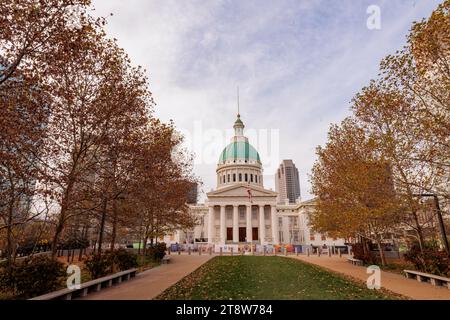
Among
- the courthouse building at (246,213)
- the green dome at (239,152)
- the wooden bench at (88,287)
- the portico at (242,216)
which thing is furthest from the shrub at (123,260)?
the green dome at (239,152)

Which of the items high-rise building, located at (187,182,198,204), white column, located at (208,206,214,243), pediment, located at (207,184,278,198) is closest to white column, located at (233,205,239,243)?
pediment, located at (207,184,278,198)

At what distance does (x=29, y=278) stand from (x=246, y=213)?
200ft

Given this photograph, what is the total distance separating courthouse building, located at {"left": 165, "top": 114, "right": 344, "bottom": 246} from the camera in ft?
220

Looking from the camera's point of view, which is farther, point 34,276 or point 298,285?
point 298,285

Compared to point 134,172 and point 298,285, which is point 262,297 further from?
point 134,172

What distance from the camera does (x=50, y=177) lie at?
11594 mm

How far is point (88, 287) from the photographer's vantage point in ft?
37.4

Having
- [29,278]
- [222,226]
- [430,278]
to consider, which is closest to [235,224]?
[222,226]

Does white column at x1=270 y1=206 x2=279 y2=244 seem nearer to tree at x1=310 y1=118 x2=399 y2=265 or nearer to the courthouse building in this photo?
the courthouse building

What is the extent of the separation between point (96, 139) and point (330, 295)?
39.1 ft

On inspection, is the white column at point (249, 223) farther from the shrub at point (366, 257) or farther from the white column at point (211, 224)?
the shrub at point (366, 257)

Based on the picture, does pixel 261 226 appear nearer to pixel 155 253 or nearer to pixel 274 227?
pixel 274 227

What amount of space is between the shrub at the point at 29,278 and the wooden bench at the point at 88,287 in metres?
0.55
